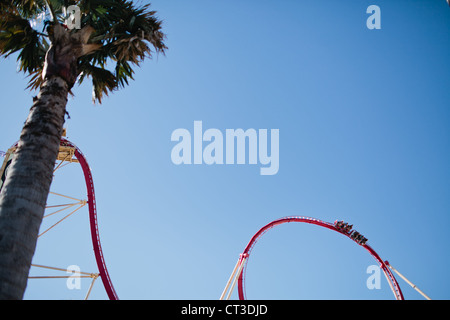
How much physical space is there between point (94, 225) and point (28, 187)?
38.0 feet

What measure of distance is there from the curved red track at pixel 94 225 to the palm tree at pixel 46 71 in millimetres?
7393

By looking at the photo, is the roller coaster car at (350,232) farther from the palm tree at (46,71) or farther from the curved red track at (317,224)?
the palm tree at (46,71)

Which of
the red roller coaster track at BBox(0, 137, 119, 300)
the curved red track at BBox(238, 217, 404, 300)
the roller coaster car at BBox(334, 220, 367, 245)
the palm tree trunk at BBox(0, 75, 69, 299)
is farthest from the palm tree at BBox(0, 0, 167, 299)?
the roller coaster car at BBox(334, 220, 367, 245)

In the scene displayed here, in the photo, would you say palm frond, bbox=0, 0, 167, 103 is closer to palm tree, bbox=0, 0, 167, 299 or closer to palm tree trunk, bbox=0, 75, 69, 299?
→ palm tree, bbox=0, 0, 167, 299

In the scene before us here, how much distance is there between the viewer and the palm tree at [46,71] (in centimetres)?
375

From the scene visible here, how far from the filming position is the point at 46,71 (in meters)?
5.38

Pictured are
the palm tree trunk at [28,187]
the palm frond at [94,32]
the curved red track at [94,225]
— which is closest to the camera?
the palm tree trunk at [28,187]

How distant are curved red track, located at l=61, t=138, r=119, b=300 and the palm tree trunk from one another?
410 inches

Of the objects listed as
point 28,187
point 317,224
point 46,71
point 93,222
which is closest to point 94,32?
point 46,71

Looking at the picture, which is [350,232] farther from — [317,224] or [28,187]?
[28,187]

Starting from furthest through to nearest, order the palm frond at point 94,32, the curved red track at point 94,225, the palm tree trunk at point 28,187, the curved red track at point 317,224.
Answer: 1. the curved red track at point 317,224
2. the curved red track at point 94,225
3. the palm frond at point 94,32
4. the palm tree trunk at point 28,187

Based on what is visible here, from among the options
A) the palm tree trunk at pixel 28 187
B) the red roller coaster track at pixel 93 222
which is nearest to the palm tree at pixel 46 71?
the palm tree trunk at pixel 28 187
